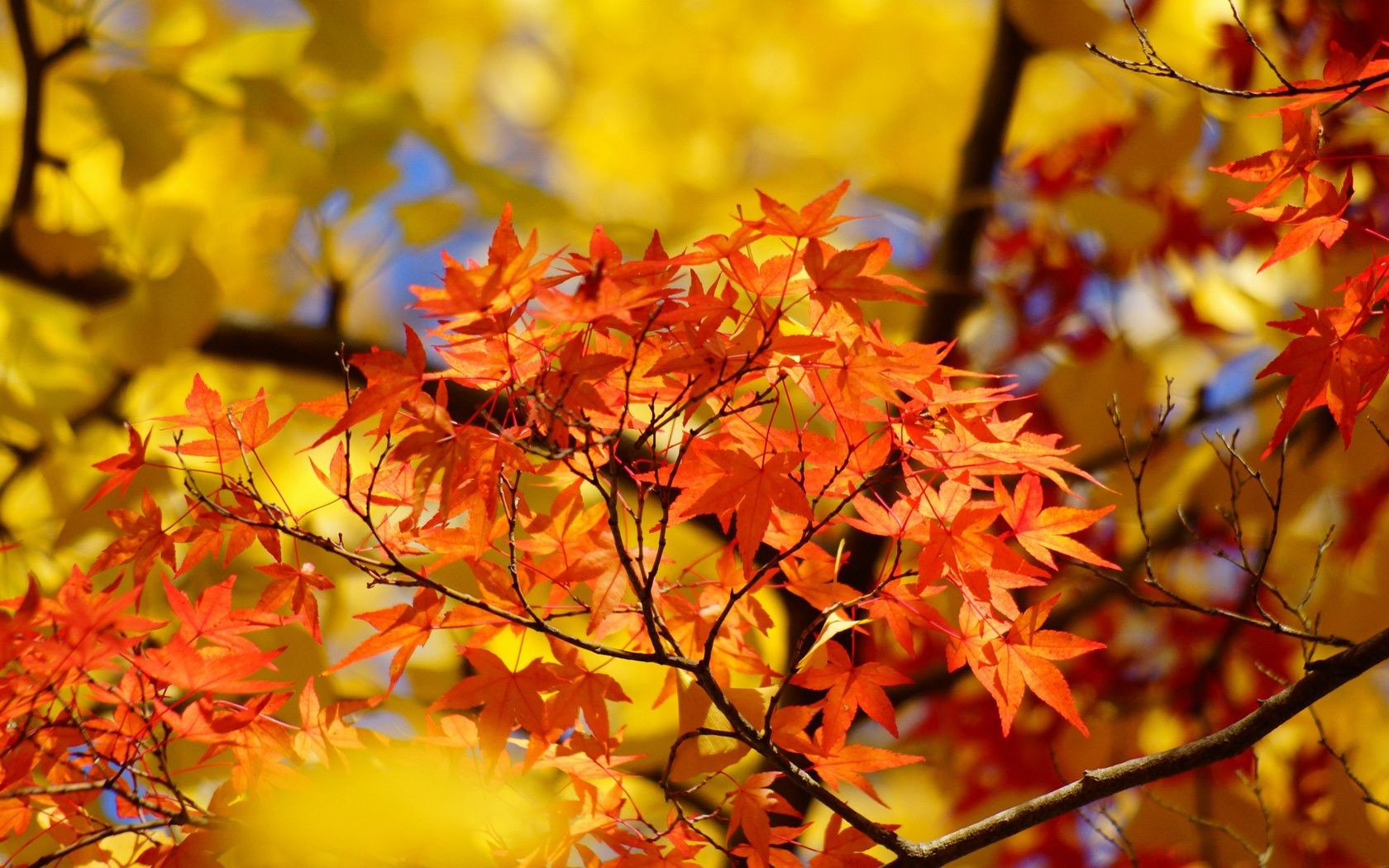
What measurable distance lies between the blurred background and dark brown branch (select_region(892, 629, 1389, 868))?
433 millimetres

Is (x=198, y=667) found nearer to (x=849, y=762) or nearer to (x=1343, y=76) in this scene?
(x=849, y=762)

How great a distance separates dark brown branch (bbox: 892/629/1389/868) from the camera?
0.50 meters

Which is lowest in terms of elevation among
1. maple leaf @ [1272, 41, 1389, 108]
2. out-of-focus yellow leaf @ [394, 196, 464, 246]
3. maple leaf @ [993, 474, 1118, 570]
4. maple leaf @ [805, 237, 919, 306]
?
out-of-focus yellow leaf @ [394, 196, 464, 246]

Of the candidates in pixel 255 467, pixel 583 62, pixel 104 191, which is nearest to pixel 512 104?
pixel 583 62

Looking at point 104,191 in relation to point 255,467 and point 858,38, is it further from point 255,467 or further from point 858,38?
point 858,38

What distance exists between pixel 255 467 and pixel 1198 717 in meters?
1.22

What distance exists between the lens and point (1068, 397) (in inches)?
50.2

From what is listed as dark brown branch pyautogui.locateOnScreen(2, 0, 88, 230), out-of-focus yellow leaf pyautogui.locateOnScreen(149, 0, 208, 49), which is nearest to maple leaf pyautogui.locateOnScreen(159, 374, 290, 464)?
dark brown branch pyautogui.locateOnScreen(2, 0, 88, 230)

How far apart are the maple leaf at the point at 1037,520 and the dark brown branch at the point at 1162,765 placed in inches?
4.1

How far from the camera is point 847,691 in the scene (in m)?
0.60

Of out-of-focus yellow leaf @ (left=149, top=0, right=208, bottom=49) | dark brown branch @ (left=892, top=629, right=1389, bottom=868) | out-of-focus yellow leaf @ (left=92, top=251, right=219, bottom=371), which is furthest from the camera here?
out-of-focus yellow leaf @ (left=149, top=0, right=208, bottom=49)

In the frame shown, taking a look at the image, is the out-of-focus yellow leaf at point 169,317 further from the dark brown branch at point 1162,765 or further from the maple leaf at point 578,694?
the dark brown branch at point 1162,765

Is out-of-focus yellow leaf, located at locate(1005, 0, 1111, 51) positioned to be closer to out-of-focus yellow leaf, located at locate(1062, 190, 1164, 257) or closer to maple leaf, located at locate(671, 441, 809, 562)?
out-of-focus yellow leaf, located at locate(1062, 190, 1164, 257)

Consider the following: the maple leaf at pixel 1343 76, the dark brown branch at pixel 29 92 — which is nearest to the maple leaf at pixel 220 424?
the maple leaf at pixel 1343 76
